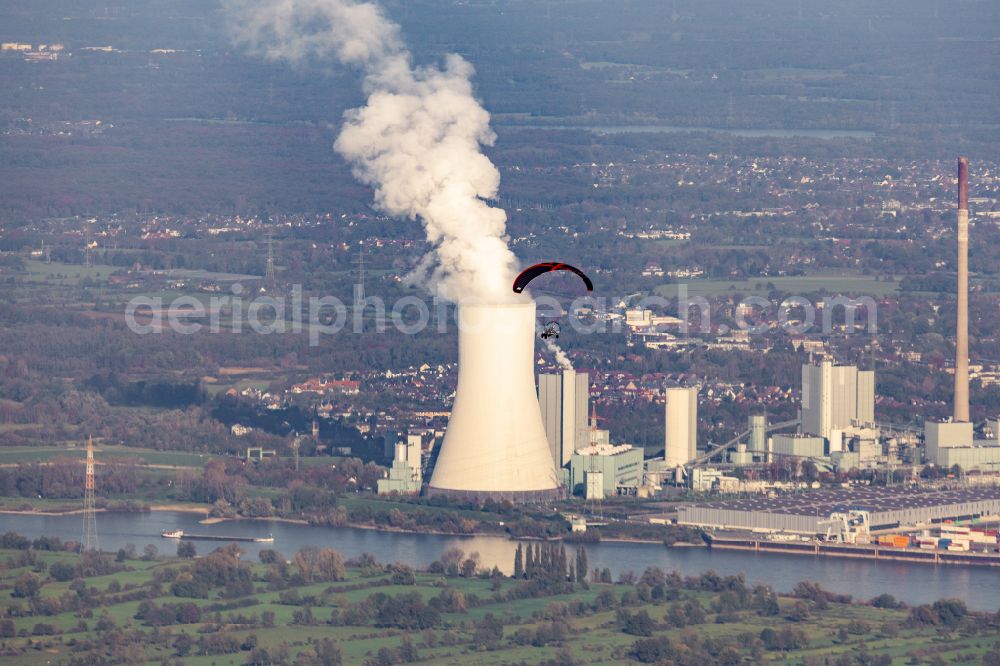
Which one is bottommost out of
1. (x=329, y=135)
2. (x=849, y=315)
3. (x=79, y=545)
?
(x=79, y=545)

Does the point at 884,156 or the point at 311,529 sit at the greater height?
the point at 884,156

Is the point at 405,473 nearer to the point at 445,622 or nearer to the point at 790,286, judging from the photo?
the point at 445,622

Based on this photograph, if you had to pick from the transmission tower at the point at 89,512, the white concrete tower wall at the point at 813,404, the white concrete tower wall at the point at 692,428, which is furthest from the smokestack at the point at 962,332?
the transmission tower at the point at 89,512

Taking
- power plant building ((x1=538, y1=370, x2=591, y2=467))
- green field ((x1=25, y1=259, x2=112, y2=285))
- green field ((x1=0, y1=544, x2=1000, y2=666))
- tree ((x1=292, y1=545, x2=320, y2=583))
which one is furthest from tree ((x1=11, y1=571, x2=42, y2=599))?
green field ((x1=25, y1=259, x2=112, y2=285))

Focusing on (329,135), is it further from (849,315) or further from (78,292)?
(849,315)

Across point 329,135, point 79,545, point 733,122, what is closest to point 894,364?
point 79,545

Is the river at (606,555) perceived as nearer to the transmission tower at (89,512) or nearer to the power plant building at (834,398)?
the transmission tower at (89,512)
